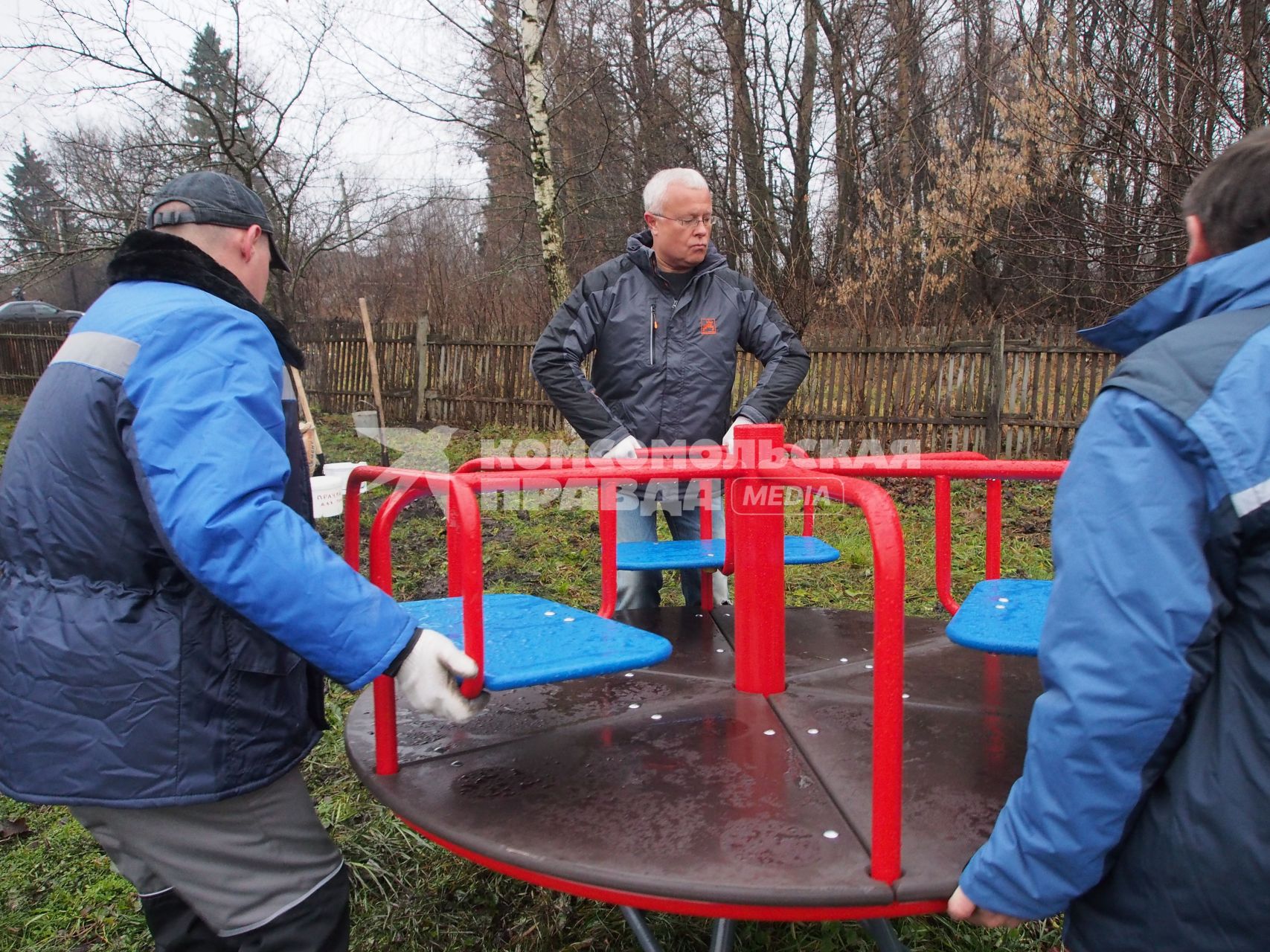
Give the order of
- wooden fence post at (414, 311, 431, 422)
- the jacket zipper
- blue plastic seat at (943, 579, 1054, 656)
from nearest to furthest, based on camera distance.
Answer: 1. blue plastic seat at (943, 579, 1054, 656)
2. the jacket zipper
3. wooden fence post at (414, 311, 431, 422)

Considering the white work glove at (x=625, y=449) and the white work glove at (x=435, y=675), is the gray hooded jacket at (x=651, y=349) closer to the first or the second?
the white work glove at (x=625, y=449)

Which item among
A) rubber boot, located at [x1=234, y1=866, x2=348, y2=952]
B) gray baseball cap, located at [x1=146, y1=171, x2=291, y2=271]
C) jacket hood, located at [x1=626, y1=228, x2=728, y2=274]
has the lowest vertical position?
rubber boot, located at [x1=234, y1=866, x2=348, y2=952]

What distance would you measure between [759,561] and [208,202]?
137 centimetres

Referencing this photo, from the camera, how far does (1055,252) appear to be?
22.3 feet

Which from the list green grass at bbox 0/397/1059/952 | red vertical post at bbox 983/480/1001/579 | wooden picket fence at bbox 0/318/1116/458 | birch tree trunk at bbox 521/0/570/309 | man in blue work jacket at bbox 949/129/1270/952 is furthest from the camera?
birch tree trunk at bbox 521/0/570/309

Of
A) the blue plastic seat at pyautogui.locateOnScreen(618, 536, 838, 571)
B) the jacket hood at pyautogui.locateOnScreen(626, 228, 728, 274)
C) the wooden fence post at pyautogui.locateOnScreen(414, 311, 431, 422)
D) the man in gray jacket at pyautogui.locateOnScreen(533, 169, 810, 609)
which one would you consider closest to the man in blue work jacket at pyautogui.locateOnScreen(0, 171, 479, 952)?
the blue plastic seat at pyautogui.locateOnScreen(618, 536, 838, 571)

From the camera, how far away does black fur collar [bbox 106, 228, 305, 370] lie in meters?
1.47

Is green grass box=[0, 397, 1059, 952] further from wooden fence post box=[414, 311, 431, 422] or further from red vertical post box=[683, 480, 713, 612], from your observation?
wooden fence post box=[414, 311, 431, 422]

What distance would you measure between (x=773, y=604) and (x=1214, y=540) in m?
1.29

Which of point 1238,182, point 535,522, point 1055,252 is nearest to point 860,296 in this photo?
point 1055,252

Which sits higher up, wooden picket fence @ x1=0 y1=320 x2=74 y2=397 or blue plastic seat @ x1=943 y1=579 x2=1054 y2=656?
wooden picket fence @ x1=0 y1=320 x2=74 y2=397

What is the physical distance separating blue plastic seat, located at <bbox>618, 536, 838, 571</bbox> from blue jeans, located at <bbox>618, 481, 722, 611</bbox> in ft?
0.57

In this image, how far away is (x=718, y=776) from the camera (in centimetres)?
181

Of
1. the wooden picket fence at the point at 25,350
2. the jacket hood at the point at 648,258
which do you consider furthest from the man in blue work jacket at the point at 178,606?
the wooden picket fence at the point at 25,350
